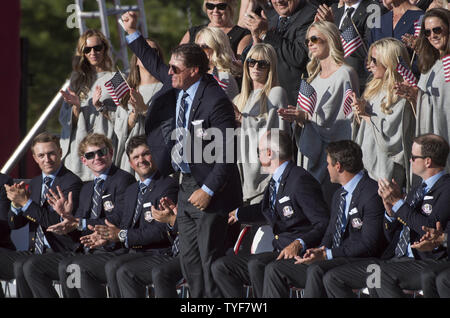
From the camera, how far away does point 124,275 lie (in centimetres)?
714

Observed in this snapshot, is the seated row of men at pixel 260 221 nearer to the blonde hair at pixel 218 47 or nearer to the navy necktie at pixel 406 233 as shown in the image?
the navy necktie at pixel 406 233

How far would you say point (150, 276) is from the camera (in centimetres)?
710

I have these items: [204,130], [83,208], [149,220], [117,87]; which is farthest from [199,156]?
[117,87]

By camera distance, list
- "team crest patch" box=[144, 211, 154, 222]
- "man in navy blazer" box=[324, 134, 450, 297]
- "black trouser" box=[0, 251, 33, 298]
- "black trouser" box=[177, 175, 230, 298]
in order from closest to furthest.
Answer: "man in navy blazer" box=[324, 134, 450, 297]
"black trouser" box=[177, 175, 230, 298]
"team crest patch" box=[144, 211, 154, 222]
"black trouser" box=[0, 251, 33, 298]

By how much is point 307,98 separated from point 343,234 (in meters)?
1.31

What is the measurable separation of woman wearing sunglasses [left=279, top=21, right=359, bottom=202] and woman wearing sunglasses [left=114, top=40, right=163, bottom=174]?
5.29 ft

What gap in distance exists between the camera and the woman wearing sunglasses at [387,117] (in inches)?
285

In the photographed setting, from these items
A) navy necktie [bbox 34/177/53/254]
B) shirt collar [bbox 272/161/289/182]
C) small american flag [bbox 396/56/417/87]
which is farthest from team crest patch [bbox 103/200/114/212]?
A: small american flag [bbox 396/56/417/87]

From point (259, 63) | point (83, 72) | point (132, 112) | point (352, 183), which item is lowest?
point (352, 183)

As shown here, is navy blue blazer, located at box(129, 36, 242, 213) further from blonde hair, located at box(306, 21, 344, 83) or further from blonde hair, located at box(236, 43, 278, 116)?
blonde hair, located at box(306, 21, 344, 83)

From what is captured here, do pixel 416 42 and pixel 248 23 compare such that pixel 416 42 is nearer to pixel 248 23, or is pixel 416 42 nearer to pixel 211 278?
pixel 248 23

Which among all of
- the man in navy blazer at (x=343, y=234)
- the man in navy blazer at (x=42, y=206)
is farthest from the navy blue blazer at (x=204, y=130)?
the man in navy blazer at (x=42, y=206)

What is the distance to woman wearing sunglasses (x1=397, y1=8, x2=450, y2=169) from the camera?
696 cm

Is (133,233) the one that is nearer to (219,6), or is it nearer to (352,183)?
(352,183)
